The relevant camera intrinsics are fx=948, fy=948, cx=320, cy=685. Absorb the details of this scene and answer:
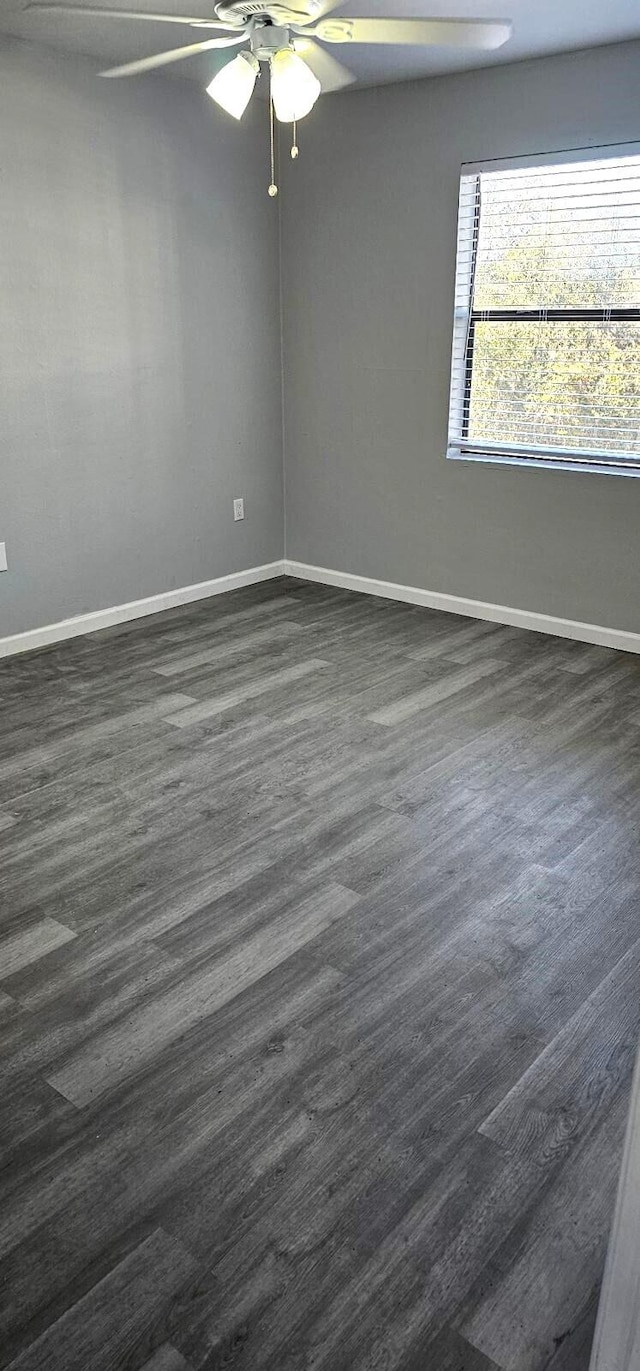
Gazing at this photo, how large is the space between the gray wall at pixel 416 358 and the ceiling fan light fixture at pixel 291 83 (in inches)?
51.9

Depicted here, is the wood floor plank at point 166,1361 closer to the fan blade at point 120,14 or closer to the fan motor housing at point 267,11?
the fan motor housing at point 267,11

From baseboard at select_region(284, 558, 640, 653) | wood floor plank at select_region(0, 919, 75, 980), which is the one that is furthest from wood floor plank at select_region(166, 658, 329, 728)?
wood floor plank at select_region(0, 919, 75, 980)

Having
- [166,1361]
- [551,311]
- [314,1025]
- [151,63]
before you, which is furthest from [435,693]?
[151,63]

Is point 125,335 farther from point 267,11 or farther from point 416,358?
point 267,11

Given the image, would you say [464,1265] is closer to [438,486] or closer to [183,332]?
[438,486]

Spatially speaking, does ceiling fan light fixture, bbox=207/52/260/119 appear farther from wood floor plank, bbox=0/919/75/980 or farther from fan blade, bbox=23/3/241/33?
wood floor plank, bbox=0/919/75/980

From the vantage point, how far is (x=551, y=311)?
3.88 metres

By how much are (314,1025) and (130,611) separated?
2959 millimetres

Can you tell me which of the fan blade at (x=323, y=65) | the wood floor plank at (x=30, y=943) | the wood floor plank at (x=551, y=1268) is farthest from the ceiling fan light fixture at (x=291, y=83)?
the wood floor plank at (x=551, y=1268)

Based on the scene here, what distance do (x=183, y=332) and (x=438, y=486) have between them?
1387 millimetres

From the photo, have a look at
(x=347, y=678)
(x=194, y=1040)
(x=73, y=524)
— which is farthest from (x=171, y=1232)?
(x=73, y=524)

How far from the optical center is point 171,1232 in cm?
146

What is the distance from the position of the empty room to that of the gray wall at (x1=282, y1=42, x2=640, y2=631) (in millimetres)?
19

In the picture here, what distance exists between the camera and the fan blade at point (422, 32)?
3.09 metres
